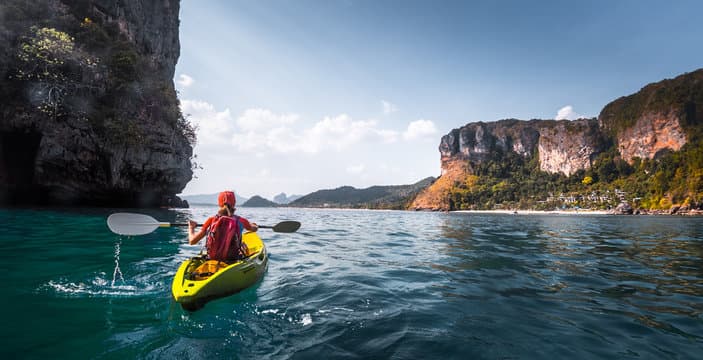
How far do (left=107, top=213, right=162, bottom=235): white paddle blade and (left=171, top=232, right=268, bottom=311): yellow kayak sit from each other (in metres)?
2.93

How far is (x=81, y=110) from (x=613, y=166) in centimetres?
18984

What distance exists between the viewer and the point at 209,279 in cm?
514

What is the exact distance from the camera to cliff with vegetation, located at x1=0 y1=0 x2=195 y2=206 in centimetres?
2591

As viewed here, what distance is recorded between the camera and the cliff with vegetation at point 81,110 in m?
25.9

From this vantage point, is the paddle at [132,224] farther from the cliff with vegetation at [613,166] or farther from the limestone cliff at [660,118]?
the limestone cliff at [660,118]

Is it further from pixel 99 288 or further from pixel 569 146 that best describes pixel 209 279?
pixel 569 146

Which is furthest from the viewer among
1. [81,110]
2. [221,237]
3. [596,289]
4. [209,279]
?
[81,110]

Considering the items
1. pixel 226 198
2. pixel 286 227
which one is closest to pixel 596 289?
pixel 286 227

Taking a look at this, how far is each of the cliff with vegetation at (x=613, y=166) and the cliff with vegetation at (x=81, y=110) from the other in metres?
119

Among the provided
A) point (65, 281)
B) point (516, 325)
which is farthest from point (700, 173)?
point (65, 281)

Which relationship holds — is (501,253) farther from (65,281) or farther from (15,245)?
(15,245)

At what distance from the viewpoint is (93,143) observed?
30.0 m

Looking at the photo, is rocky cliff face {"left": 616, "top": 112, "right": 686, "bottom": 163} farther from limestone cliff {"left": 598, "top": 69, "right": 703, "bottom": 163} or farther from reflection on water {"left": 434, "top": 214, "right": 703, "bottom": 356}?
reflection on water {"left": 434, "top": 214, "right": 703, "bottom": 356}

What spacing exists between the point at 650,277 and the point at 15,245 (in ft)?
63.9
